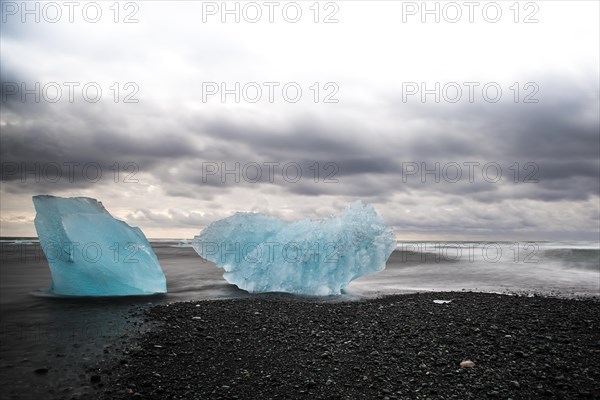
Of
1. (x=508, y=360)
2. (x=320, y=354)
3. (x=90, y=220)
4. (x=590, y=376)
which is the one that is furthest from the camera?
(x=90, y=220)

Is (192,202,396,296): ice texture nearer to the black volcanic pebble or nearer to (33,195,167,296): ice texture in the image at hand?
(33,195,167,296): ice texture

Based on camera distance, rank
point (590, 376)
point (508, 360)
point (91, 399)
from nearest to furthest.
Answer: point (91, 399) → point (590, 376) → point (508, 360)

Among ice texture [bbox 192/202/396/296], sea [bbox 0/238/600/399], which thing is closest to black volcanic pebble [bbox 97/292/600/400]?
sea [bbox 0/238/600/399]

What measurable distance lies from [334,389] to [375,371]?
72 centimetres

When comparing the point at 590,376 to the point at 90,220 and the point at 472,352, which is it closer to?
the point at 472,352

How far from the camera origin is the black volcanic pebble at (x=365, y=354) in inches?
182

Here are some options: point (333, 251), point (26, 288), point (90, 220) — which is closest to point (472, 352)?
point (333, 251)

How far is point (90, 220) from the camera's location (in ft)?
37.3

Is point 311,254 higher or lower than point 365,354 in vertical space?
higher

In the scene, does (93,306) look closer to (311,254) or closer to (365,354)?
(311,254)

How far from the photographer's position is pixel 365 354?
5.69 meters

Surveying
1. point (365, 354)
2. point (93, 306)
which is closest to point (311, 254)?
point (93, 306)

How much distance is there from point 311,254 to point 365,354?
619cm

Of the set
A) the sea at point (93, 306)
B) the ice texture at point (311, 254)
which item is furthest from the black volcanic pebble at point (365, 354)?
the ice texture at point (311, 254)
